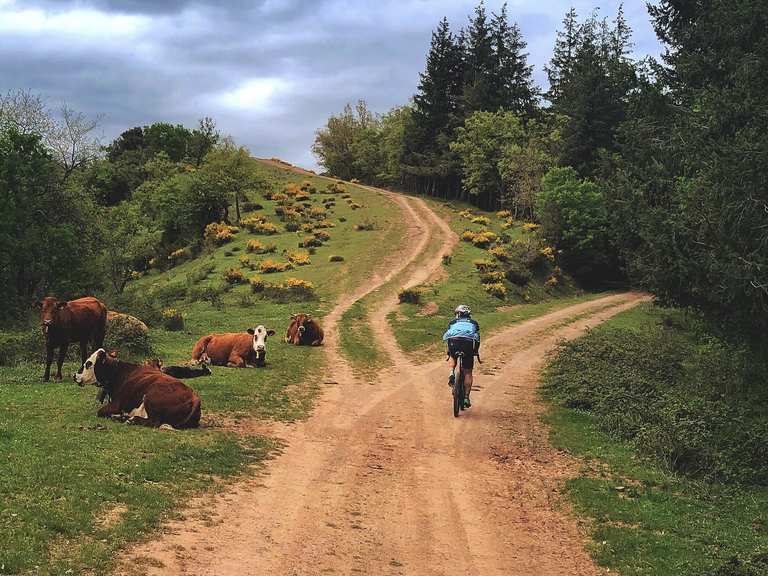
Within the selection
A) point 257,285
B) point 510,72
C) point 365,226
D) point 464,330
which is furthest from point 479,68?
point 464,330

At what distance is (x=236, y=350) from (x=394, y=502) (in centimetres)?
1087

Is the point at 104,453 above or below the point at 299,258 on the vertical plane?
below

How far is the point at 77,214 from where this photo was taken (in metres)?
29.2

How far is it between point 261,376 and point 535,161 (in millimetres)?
46972

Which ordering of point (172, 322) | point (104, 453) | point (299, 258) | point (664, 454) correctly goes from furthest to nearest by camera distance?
point (299, 258), point (172, 322), point (664, 454), point (104, 453)

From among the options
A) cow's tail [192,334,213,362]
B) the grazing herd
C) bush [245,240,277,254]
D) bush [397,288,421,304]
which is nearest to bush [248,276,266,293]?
bush [397,288,421,304]

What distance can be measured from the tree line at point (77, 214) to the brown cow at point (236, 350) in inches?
464

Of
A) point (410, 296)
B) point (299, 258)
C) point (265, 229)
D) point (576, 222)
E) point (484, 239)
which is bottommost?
point (410, 296)

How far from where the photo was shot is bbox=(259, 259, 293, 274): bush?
42.7 meters

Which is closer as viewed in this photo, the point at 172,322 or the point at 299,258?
A: the point at 172,322

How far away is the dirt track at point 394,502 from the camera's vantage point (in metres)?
6.92

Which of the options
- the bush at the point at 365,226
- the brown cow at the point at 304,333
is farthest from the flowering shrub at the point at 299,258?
the brown cow at the point at 304,333

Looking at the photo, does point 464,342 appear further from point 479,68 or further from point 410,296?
point 479,68

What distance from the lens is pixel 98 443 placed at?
31.1 feet
